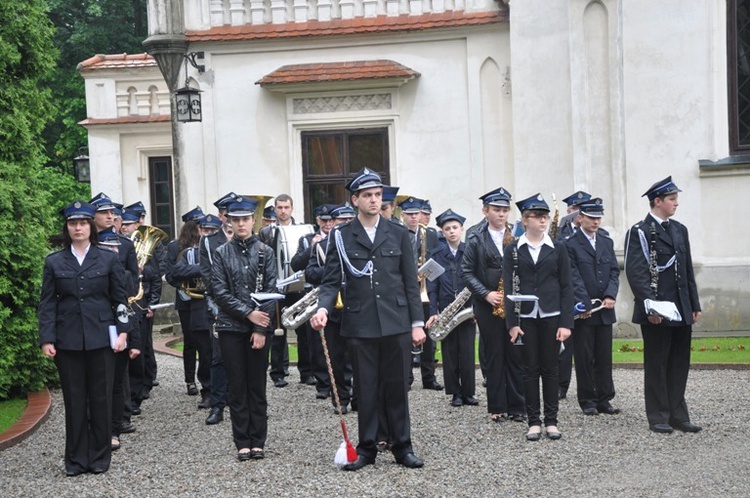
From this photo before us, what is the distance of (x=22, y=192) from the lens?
13750 millimetres

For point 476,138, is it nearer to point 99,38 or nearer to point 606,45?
point 606,45

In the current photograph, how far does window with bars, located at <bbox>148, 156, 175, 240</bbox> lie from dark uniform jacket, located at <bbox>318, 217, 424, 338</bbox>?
54.6ft

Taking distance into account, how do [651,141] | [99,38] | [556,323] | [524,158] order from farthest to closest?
[99,38], [524,158], [651,141], [556,323]

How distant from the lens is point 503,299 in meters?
11.2

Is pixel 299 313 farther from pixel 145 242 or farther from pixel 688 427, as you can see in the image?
pixel 688 427

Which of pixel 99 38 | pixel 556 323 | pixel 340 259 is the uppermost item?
pixel 99 38

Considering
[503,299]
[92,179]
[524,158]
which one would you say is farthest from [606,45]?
[92,179]

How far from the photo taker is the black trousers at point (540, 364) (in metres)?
10.5

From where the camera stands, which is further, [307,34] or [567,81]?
[307,34]

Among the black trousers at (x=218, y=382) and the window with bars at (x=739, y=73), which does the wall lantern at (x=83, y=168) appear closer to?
the window with bars at (x=739, y=73)

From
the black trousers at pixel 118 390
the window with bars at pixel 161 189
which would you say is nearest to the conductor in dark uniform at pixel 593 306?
the black trousers at pixel 118 390

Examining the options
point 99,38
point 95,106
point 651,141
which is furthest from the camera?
point 99,38

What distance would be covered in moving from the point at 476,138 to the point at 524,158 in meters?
1.04

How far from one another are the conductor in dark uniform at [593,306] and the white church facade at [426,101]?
6.24 m
